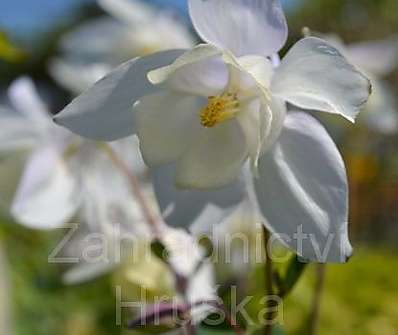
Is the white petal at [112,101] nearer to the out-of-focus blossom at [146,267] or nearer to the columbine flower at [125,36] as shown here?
the out-of-focus blossom at [146,267]

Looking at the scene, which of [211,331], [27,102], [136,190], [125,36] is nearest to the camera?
[211,331]

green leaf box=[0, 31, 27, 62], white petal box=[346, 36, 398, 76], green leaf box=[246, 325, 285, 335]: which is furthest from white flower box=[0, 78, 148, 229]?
white petal box=[346, 36, 398, 76]

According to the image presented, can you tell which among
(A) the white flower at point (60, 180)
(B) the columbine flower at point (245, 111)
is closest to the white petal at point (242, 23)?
(B) the columbine flower at point (245, 111)

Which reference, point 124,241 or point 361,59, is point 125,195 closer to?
point 124,241

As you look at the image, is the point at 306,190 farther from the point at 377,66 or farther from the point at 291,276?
the point at 377,66

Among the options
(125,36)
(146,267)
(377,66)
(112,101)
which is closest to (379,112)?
→ (377,66)

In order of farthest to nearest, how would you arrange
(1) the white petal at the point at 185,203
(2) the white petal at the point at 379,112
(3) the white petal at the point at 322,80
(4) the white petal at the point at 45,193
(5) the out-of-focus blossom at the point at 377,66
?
(2) the white petal at the point at 379,112 → (5) the out-of-focus blossom at the point at 377,66 → (4) the white petal at the point at 45,193 → (1) the white petal at the point at 185,203 → (3) the white petal at the point at 322,80

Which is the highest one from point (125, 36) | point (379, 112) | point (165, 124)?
point (165, 124)

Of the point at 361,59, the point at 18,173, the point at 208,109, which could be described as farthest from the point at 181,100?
the point at 361,59
